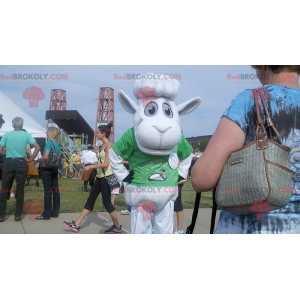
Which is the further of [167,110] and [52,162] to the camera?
[52,162]

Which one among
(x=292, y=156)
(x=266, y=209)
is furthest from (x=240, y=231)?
(x=292, y=156)

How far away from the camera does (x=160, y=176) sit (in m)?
3.43

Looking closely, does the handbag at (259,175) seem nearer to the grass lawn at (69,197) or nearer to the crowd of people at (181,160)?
the crowd of people at (181,160)

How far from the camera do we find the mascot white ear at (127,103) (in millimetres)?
3576

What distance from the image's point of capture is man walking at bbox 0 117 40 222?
4.79 metres

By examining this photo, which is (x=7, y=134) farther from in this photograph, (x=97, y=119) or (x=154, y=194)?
(x=154, y=194)

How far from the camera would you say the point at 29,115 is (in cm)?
→ 444

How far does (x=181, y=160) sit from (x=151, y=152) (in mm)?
564

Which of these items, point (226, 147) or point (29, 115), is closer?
point (226, 147)

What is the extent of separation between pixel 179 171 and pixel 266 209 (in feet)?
7.45

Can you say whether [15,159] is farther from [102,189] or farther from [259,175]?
[259,175]

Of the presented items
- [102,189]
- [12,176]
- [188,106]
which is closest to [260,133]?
[188,106]

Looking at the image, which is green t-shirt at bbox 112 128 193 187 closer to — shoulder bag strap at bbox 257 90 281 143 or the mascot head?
the mascot head

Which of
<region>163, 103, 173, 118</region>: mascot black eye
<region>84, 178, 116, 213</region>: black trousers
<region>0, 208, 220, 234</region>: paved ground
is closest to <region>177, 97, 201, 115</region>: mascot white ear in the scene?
<region>163, 103, 173, 118</region>: mascot black eye
